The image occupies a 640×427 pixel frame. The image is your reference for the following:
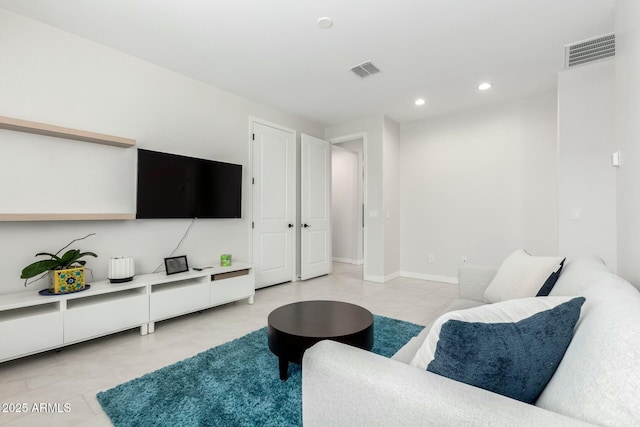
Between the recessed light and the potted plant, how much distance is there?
2646 mm

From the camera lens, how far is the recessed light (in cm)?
235

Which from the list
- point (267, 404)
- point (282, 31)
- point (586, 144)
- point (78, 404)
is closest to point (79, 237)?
point (78, 404)

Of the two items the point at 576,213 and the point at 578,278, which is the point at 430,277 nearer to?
the point at 576,213

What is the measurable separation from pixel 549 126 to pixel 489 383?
423 centimetres

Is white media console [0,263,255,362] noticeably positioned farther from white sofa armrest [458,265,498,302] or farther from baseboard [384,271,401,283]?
baseboard [384,271,401,283]

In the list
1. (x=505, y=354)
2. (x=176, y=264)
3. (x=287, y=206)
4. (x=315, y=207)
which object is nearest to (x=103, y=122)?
(x=176, y=264)

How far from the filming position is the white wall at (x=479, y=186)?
3838 mm

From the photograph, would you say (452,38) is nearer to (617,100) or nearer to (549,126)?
(617,100)

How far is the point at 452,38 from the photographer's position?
8.52ft

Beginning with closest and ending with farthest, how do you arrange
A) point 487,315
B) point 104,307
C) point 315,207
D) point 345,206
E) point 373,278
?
point 487,315, point 104,307, point 373,278, point 315,207, point 345,206

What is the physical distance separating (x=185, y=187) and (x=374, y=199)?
2.77 m

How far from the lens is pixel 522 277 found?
171cm

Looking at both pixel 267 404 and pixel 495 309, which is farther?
pixel 267 404

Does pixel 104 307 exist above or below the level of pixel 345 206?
below
